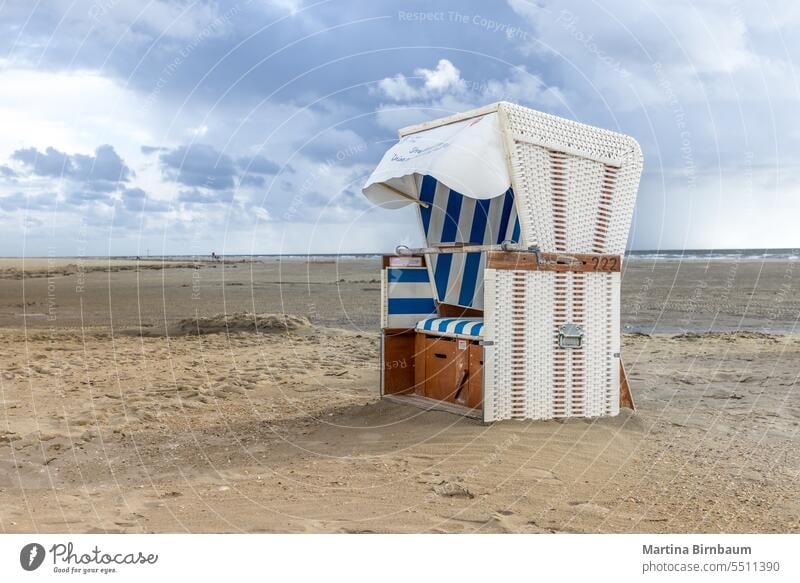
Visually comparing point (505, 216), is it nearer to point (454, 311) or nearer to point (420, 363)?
point (454, 311)

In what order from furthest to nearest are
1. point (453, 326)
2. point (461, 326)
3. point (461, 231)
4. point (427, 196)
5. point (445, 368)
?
point (427, 196), point (461, 231), point (445, 368), point (453, 326), point (461, 326)

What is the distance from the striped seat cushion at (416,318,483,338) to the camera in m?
7.51

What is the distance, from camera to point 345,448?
22.7ft

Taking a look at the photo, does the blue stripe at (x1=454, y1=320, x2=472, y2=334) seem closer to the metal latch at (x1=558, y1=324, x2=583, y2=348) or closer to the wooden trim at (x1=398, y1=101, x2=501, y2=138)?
the metal latch at (x1=558, y1=324, x2=583, y2=348)

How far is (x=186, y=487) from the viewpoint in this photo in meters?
5.85

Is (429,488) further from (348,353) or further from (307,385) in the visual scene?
(348,353)

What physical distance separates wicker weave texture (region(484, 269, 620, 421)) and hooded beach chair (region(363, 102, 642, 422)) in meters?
0.01

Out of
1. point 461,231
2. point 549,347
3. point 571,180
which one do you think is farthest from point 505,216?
point 549,347

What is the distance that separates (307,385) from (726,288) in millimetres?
22517

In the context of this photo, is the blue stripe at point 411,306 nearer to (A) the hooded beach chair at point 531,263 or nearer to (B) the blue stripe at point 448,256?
(B) the blue stripe at point 448,256

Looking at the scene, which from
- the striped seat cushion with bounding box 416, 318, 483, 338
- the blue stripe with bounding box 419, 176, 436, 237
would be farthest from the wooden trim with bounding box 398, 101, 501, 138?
the striped seat cushion with bounding box 416, 318, 483, 338

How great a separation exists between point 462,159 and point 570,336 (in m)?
2.10

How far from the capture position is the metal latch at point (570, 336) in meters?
7.47

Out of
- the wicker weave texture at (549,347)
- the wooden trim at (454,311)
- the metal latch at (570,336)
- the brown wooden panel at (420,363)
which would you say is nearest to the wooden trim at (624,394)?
the wicker weave texture at (549,347)
